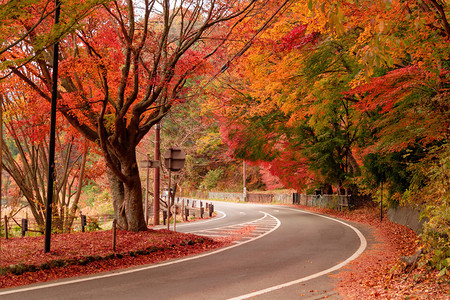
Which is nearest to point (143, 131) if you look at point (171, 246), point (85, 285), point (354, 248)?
point (171, 246)

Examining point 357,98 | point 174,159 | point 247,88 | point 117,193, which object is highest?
point 247,88

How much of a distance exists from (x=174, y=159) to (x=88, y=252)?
528 centimetres

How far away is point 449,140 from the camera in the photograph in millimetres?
9023

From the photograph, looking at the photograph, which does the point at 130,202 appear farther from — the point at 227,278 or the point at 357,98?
the point at 357,98

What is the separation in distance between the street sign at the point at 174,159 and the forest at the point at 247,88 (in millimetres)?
1391

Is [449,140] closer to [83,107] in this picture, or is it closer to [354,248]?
[354,248]

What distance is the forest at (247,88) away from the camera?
802 centimetres

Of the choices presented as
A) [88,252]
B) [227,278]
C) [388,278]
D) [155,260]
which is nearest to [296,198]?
[155,260]

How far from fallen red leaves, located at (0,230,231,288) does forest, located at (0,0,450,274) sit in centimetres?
134

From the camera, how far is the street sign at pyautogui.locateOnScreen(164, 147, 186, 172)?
13.6 metres

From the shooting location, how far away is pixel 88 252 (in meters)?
9.05

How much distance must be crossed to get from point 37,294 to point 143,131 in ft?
21.7

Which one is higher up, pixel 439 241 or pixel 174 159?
pixel 174 159

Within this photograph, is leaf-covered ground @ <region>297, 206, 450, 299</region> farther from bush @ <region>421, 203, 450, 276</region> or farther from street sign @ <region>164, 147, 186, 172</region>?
street sign @ <region>164, 147, 186, 172</region>
